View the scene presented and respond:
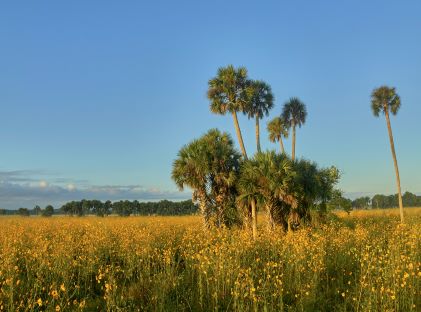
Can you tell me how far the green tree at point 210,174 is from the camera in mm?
19812

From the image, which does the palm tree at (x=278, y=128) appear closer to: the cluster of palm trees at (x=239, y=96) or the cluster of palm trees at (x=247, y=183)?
the cluster of palm trees at (x=239, y=96)

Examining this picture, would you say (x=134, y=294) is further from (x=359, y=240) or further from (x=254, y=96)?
(x=254, y=96)

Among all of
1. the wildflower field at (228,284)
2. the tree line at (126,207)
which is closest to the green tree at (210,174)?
the wildflower field at (228,284)

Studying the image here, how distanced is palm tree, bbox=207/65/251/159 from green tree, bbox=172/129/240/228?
1120 cm

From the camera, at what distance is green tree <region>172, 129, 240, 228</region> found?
19812 mm

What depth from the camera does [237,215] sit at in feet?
66.2

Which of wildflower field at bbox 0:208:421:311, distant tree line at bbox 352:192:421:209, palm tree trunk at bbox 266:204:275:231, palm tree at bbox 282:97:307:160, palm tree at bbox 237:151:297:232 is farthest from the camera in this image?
distant tree line at bbox 352:192:421:209

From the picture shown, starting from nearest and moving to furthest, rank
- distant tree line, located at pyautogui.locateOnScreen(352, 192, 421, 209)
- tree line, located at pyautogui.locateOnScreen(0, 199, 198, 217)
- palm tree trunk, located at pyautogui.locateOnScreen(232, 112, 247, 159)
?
palm tree trunk, located at pyautogui.locateOnScreen(232, 112, 247, 159) → tree line, located at pyautogui.locateOnScreen(0, 199, 198, 217) → distant tree line, located at pyautogui.locateOnScreen(352, 192, 421, 209)

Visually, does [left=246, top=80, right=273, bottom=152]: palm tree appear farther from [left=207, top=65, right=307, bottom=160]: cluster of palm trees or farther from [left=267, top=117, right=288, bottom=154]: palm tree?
[left=267, top=117, right=288, bottom=154]: palm tree

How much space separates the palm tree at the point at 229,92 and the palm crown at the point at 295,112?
11.6m

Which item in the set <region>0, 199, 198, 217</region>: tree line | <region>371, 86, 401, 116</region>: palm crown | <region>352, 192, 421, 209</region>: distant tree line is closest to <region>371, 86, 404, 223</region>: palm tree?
<region>371, 86, 401, 116</region>: palm crown

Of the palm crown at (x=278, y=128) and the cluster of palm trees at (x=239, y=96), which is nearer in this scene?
the cluster of palm trees at (x=239, y=96)

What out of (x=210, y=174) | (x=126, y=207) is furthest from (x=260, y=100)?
(x=126, y=207)

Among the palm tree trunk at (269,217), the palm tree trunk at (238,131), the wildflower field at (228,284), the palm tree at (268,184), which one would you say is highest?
the palm tree trunk at (238,131)
